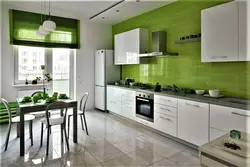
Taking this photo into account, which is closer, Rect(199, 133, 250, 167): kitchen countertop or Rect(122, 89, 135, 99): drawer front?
Rect(199, 133, 250, 167): kitchen countertop

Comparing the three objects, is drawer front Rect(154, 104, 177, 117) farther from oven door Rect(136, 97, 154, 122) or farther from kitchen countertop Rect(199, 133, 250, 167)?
kitchen countertop Rect(199, 133, 250, 167)

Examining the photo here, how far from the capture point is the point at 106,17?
5109 mm

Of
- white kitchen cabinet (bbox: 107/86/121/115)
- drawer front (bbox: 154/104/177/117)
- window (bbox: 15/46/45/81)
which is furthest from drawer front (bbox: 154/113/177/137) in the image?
window (bbox: 15/46/45/81)

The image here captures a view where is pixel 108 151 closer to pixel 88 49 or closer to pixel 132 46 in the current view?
pixel 132 46

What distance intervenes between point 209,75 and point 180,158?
158cm

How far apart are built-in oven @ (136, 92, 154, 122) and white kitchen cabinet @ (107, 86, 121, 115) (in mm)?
827

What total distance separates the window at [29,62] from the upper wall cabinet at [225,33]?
4.31 metres

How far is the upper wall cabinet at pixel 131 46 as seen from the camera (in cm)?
443

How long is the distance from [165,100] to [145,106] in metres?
0.65

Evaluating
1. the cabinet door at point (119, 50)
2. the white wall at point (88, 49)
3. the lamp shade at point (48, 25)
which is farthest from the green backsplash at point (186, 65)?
the lamp shade at point (48, 25)

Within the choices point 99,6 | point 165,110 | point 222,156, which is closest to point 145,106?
point 165,110

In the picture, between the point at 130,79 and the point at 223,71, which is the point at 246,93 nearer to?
the point at 223,71

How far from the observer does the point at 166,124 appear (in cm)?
336

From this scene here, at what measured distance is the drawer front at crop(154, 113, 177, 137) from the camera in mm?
3214
